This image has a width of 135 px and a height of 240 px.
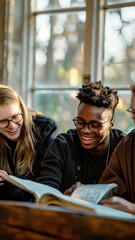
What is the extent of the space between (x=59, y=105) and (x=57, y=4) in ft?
3.14

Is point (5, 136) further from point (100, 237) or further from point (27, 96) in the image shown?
point (100, 237)

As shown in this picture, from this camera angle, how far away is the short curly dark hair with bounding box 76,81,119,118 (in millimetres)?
1776

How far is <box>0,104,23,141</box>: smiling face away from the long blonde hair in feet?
0.09

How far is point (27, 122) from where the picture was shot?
210 centimetres

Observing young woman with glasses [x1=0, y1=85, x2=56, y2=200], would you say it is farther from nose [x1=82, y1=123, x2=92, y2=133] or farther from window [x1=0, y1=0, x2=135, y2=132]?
window [x1=0, y1=0, x2=135, y2=132]

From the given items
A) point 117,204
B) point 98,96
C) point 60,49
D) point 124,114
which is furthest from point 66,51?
point 117,204

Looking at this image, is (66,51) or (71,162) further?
(66,51)

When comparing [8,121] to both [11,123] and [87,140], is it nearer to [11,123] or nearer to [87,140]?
[11,123]

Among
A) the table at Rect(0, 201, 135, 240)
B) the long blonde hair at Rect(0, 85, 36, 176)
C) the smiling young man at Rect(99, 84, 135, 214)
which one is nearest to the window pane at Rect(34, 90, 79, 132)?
the long blonde hair at Rect(0, 85, 36, 176)

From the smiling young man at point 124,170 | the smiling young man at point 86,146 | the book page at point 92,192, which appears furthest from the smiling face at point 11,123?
the book page at point 92,192

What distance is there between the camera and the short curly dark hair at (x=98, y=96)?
178 cm

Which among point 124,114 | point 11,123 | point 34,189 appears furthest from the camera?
point 124,114

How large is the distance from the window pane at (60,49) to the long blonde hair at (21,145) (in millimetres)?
1058

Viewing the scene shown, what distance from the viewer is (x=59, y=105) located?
316 centimetres
